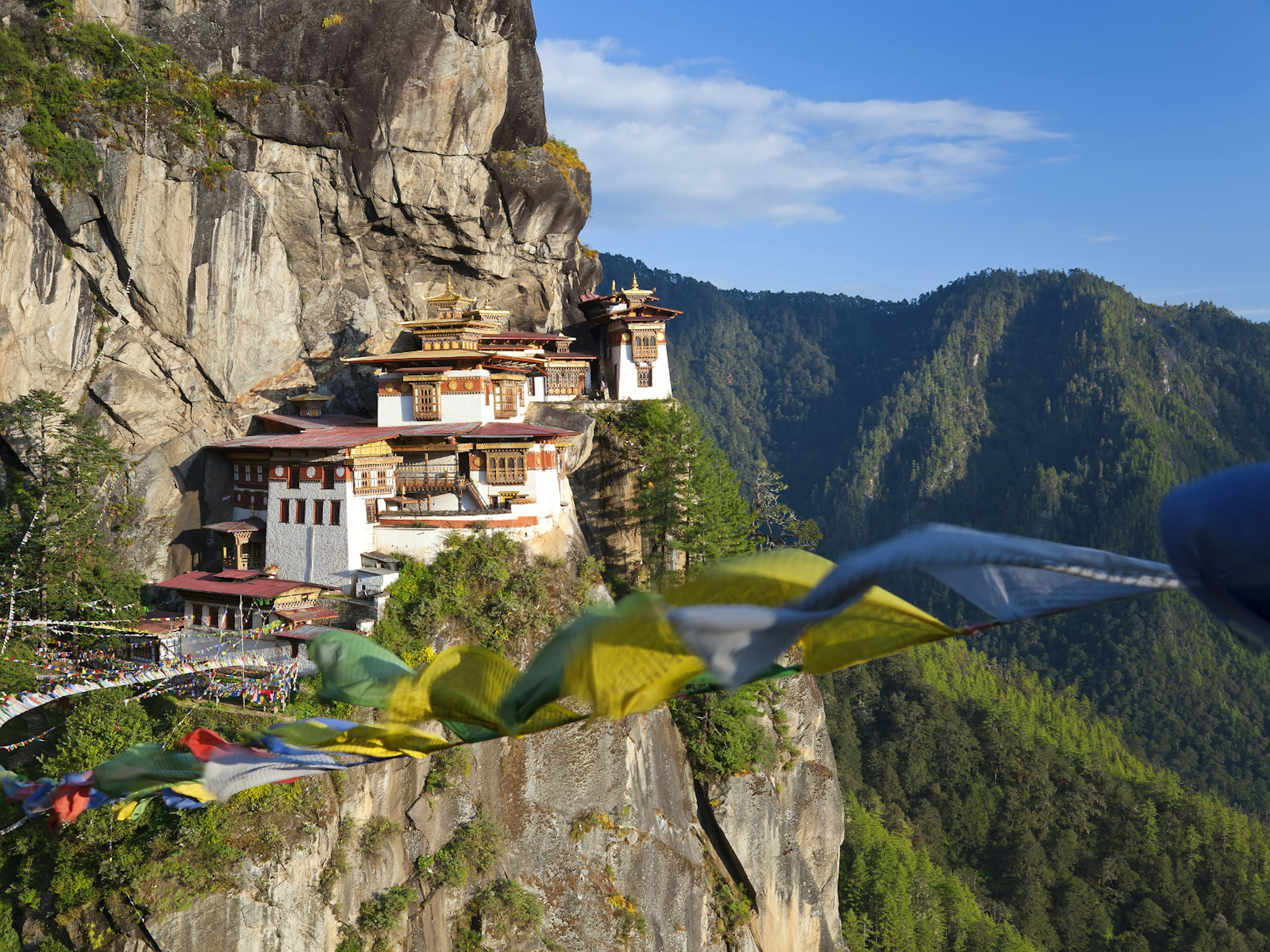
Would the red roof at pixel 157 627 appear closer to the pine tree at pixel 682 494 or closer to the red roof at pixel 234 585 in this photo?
the red roof at pixel 234 585

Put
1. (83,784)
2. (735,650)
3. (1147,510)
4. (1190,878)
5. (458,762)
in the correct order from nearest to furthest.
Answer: (735,650) → (83,784) → (458,762) → (1190,878) → (1147,510)

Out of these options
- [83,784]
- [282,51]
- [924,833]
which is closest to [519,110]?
[282,51]

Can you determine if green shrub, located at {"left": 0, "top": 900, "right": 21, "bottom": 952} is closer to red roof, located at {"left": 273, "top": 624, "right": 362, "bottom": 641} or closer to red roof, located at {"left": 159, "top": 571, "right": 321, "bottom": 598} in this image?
red roof, located at {"left": 273, "top": 624, "right": 362, "bottom": 641}

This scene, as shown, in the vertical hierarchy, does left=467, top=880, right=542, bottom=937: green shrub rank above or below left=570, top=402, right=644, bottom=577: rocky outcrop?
below

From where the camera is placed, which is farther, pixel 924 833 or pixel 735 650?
pixel 924 833

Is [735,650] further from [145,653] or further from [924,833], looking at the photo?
[924,833]

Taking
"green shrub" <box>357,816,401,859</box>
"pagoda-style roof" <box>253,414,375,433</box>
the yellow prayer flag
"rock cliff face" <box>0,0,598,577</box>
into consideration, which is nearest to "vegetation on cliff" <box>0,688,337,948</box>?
"green shrub" <box>357,816,401,859</box>

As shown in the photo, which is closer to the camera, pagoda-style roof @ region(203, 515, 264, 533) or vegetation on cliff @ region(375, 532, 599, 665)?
vegetation on cliff @ region(375, 532, 599, 665)
